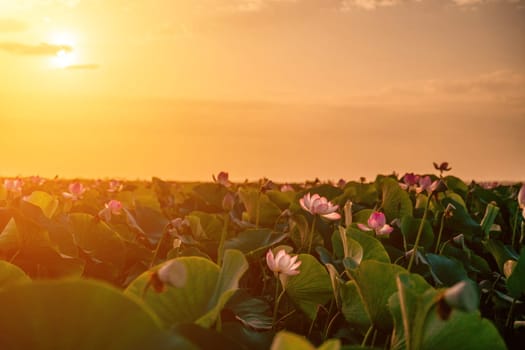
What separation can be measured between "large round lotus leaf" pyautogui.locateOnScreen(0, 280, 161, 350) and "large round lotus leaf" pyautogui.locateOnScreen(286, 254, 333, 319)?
1.21 meters

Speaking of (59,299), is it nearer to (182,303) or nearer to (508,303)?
(182,303)

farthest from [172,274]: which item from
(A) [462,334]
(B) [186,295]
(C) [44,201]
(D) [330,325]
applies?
(C) [44,201]

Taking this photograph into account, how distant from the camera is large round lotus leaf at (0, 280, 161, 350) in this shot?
0.70 metres

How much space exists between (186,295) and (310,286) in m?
0.85

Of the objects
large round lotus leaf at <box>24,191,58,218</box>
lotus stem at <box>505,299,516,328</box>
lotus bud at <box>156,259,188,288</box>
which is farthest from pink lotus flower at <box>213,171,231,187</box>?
lotus bud at <box>156,259,188,288</box>

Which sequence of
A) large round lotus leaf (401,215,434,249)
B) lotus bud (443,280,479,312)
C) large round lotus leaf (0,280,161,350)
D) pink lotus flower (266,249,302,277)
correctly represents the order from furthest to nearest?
large round lotus leaf (401,215,434,249) → pink lotus flower (266,249,302,277) → lotus bud (443,280,479,312) → large round lotus leaf (0,280,161,350)

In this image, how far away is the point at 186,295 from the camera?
120cm

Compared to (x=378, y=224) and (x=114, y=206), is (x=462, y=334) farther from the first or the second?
(x=114, y=206)

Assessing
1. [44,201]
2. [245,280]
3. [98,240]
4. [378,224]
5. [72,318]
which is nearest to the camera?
[72,318]

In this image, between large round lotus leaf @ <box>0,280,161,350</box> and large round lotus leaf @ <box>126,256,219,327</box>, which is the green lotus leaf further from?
large round lotus leaf @ <box>0,280,161,350</box>

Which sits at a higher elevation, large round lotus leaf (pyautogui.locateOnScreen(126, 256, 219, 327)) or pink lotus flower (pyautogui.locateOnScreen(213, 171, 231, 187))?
pink lotus flower (pyautogui.locateOnScreen(213, 171, 231, 187))

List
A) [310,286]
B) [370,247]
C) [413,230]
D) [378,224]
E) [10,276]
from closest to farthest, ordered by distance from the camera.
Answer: [10,276]
[310,286]
[370,247]
[378,224]
[413,230]

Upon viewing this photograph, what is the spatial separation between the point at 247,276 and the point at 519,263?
3.48 ft

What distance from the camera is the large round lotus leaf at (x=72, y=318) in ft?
2.30
